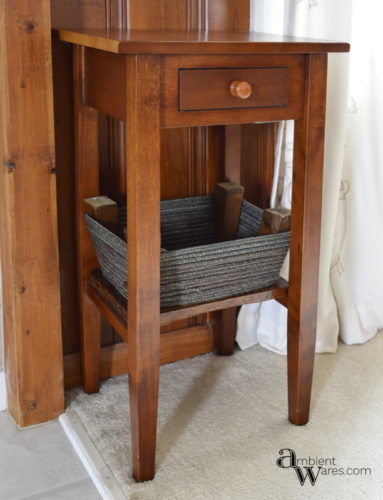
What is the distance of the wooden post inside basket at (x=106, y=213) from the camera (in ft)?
4.73

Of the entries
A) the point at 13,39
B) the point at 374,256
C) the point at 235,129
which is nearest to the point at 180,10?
the point at 235,129

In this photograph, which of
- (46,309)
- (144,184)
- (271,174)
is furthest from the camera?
(271,174)

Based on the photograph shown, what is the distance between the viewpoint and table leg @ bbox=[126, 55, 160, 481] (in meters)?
1.18

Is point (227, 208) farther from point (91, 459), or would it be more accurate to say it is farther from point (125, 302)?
point (91, 459)

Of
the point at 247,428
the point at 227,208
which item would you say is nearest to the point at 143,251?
the point at 227,208

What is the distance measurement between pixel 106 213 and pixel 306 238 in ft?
1.37

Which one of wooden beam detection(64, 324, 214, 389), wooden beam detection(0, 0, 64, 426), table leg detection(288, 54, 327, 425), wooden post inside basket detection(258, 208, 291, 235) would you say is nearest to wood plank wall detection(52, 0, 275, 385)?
wooden beam detection(64, 324, 214, 389)

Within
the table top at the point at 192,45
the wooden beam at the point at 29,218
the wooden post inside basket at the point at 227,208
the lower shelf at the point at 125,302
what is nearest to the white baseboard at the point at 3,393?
the wooden beam at the point at 29,218

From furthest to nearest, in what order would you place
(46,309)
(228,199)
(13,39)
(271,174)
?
1. (271,174)
2. (228,199)
3. (46,309)
4. (13,39)

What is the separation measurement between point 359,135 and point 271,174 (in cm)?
26

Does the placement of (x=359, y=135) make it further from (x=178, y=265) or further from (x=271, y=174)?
(x=178, y=265)

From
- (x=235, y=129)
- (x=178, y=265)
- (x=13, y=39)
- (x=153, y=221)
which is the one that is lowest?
(x=178, y=265)

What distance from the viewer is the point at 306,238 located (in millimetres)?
1420

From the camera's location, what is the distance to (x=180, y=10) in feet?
5.13
